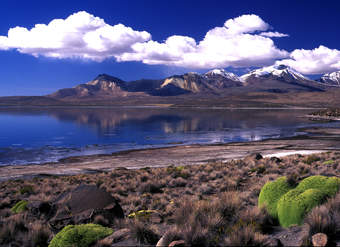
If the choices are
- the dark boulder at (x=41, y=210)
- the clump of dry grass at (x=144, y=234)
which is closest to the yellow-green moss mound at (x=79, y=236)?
the clump of dry grass at (x=144, y=234)

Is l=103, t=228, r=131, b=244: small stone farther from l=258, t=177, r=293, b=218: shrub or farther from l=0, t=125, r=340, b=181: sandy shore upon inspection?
l=0, t=125, r=340, b=181: sandy shore

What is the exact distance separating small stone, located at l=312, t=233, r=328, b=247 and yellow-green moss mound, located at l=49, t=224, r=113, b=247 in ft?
13.6

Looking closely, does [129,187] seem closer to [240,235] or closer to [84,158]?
[240,235]

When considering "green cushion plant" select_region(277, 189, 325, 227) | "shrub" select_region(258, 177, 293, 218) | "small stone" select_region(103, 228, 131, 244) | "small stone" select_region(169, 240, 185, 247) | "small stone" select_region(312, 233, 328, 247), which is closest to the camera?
"small stone" select_region(312, 233, 328, 247)

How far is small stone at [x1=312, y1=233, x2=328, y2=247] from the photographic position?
4.69 meters

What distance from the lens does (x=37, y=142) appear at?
2060 inches

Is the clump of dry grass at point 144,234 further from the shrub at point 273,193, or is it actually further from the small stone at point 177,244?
the shrub at point 273,193

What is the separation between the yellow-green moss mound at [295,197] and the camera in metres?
6.23

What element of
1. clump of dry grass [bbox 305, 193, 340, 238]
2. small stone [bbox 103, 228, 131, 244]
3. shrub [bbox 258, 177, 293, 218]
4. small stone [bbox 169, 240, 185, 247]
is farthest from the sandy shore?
clump of dry grass [bbox 305, 193, 340, 238]

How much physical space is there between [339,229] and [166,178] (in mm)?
11643

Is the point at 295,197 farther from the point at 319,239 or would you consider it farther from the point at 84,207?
the point at 84,207

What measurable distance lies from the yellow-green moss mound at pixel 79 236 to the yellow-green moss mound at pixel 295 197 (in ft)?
12.8

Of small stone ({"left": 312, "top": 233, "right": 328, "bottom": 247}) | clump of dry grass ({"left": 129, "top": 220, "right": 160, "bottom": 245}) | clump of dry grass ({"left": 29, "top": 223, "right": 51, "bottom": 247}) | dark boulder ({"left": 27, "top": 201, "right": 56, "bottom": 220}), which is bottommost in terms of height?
dark boulder ({"left": 27, "top": 201, "right": 56, "bottom": 220})

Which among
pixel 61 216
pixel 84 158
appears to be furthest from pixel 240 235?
pixel 84 158
